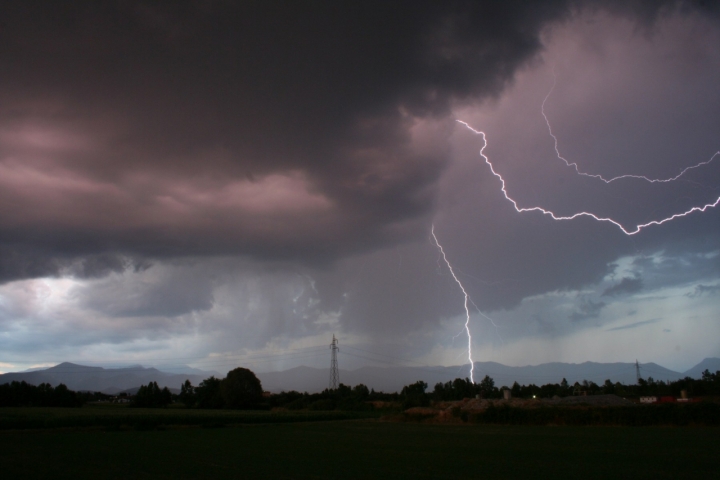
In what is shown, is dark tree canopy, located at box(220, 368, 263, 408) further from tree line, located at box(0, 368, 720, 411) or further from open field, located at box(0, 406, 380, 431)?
open field, located at box(0, 406, 380, 431)

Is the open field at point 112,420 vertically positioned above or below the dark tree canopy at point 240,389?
below

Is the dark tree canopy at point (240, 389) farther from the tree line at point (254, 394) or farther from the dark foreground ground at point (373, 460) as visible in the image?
the dark foreground ground at point (373, 460)

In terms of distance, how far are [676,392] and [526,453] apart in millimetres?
102196

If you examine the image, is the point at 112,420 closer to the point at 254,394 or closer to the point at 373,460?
the point at 373,460

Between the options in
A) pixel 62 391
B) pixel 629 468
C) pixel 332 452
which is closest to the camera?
pixel 629 468

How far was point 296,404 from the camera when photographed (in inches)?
4446

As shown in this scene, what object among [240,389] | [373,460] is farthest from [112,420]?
[240,389]

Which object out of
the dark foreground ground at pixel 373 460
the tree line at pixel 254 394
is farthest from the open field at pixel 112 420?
the tree line at pixel 254 394

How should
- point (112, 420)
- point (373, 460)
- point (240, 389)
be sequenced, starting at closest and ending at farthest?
1. point (373, 460)
2. point (112, 420)
3. point (240, 389)

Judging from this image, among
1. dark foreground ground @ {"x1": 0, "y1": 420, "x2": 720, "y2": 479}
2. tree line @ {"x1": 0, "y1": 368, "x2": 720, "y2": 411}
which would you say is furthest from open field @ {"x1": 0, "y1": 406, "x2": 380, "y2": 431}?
tree line @ {"x1": 0, "y1": 368, "x2": 720, "y2": 411}

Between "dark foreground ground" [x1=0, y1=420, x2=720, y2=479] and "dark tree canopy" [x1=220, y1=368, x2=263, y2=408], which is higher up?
"dark tree canopy" [x1=220, y1=368, x2=263, y2=408]

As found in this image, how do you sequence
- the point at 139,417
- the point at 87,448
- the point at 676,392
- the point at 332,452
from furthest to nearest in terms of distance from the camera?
the point at 676,392 → the point at 139,417 → the point at 87,448 → the point at 332,452

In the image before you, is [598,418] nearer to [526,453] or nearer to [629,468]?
[526,453]

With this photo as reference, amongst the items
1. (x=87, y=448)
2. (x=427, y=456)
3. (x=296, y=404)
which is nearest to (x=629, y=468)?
(x=427, y=456)
